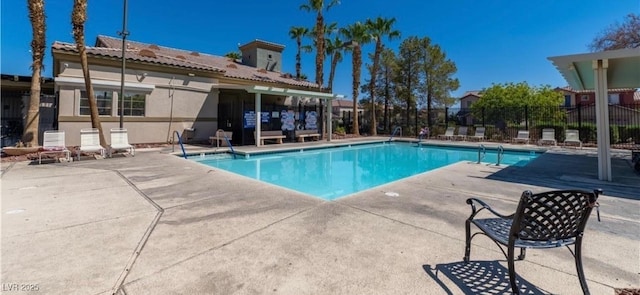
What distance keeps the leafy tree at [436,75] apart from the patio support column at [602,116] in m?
18.0

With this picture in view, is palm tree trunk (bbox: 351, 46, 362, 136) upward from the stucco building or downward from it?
upward

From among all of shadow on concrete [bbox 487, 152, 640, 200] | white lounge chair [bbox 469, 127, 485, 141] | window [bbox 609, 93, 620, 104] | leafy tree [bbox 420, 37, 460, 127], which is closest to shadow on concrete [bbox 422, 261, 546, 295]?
shadow on concrete [bbox 487, 152, 640, 200]

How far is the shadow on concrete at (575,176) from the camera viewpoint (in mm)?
6072

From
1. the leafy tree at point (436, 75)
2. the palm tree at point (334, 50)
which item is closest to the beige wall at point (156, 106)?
the palm tree at point (334, 50)

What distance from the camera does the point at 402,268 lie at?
107 inches

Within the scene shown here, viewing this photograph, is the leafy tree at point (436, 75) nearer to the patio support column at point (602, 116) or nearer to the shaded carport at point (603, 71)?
the shaded carport at point (603, 71)

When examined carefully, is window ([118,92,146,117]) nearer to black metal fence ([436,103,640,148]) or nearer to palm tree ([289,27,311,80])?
palm tree ([289,27,311,80])

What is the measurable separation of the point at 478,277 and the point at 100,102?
14913 mm

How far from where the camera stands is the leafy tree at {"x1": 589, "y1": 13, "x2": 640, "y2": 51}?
14.3 meters

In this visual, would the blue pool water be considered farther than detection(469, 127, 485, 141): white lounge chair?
No

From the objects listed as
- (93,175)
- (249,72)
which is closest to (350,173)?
(93,175)

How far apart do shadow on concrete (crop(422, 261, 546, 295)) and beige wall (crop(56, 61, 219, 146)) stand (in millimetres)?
14098

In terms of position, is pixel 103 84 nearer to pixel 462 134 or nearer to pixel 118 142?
pixel 118 142

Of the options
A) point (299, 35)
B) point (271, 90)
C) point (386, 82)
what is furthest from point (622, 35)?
point (299, 35)
